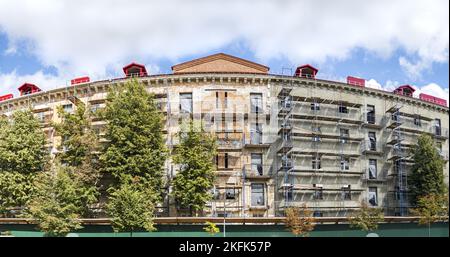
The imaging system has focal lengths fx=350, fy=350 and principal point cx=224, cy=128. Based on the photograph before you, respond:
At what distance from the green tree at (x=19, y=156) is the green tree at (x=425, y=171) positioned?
17.0 feet

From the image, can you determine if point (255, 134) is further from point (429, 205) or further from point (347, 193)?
point (429, 205)

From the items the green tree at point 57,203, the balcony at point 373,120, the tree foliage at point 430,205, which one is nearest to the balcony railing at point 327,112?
the balcony at point 373,120

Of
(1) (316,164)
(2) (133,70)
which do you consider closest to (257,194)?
(1) (316,164)

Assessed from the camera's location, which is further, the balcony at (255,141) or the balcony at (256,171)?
the balcony at (256,171)

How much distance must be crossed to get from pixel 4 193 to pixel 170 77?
9.15 ft

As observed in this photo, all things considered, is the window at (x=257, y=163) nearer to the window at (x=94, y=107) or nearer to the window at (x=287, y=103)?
the window at (x=287, y=103)

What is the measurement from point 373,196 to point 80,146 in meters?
5.78

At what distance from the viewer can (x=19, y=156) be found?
4.39 m

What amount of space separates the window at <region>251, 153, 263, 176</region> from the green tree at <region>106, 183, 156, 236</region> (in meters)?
1.94

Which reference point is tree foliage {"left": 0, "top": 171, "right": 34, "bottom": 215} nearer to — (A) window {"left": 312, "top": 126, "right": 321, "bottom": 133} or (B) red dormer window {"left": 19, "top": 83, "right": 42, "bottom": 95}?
(B) red dormer window {"left": 19, "top": 83, "right": 42, "bottom": 95}

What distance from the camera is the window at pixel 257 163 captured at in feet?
20.7

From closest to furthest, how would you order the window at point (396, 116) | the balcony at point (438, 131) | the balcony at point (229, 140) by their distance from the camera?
1. the balcony at point (438, 131)
2. the balcony at point (229, 140)
3. the window at point (396, 116)
